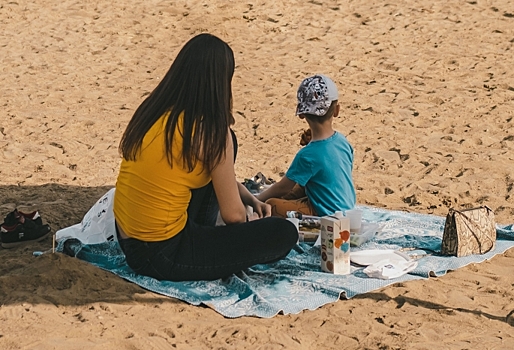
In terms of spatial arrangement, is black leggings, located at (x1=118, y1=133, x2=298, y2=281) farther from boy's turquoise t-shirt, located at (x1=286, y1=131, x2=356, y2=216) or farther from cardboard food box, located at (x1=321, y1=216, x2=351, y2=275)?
boy's turquoise t-shirt, located at (x1=286, y1=131, x2=356, y2=216)

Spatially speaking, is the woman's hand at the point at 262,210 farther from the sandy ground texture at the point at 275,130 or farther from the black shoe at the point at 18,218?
the black shoe at the point at 18,218

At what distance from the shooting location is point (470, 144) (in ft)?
25.1

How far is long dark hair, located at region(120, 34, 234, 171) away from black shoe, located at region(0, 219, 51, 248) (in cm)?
147

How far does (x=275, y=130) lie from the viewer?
8.38 metres

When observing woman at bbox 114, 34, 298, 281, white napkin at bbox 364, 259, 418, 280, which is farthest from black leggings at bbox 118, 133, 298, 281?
white napkin at bbox 364, 259, 418, 280

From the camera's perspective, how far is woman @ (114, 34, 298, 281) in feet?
13.6

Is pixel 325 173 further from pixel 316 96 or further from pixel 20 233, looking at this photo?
pixel 20 233

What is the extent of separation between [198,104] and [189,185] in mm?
437

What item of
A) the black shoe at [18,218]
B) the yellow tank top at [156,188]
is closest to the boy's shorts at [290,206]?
the yellow tank top at [156,188]

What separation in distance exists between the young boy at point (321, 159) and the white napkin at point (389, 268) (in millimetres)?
579

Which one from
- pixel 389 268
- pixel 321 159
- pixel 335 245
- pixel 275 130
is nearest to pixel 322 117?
pixel 321 159

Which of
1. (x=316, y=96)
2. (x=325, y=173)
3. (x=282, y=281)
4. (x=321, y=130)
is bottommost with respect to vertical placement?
(x=282, y=281)

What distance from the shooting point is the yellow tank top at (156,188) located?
4.20 meters

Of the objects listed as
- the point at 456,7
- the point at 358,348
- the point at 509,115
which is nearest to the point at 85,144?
the point at 509,115
